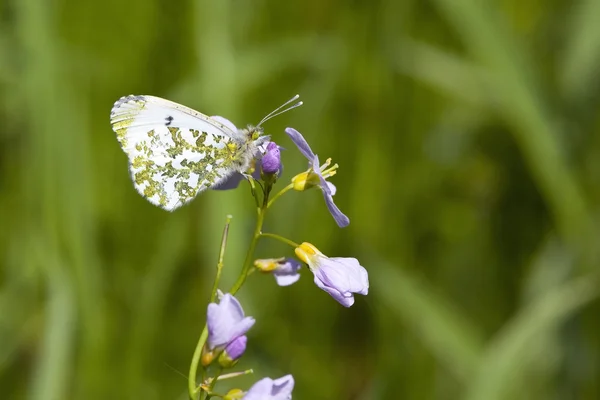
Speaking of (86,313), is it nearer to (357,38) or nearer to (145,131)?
(145,131)

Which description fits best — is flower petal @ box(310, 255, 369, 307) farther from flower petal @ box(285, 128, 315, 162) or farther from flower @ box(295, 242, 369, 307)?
flower petal @ box(285, 128, 315, 162)

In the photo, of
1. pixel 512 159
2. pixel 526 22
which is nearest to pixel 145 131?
pixel 512 159

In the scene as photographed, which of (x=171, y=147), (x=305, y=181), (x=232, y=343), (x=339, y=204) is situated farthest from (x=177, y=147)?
(x=339, y=204)

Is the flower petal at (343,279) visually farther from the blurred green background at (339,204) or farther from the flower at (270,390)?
the blurred green background at (339,204)

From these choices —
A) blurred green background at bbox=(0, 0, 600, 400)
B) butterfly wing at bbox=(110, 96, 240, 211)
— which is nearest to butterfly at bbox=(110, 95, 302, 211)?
butterfly wing at bbox=(110, 96, 240, 211)

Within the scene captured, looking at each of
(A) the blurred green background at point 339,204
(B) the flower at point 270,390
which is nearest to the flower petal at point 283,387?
(B) the flower at point 270,390
